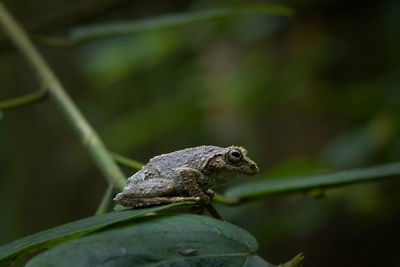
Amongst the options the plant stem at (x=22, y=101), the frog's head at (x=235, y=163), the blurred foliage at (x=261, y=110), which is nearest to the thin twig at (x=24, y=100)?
the plant stem at (x=22, y=101)

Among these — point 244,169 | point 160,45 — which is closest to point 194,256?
point 244,169

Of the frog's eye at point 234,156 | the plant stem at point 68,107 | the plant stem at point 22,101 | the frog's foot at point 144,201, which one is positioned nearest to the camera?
the frog's foot at point 144,201

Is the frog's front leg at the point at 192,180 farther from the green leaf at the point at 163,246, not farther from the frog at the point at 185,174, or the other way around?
the green leaf at the point at 163,246

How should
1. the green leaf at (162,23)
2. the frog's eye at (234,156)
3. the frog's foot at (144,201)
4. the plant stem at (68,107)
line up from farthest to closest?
the green leaf at (162,23) → the frog's eye at (234,156) → the plant stem at (68,107) → the frog's foot at (144,201)

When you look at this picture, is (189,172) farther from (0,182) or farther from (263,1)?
(0,182)

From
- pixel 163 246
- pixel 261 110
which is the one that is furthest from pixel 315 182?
pixel 261 110

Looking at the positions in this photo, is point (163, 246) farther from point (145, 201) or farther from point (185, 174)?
point (185, 174)
